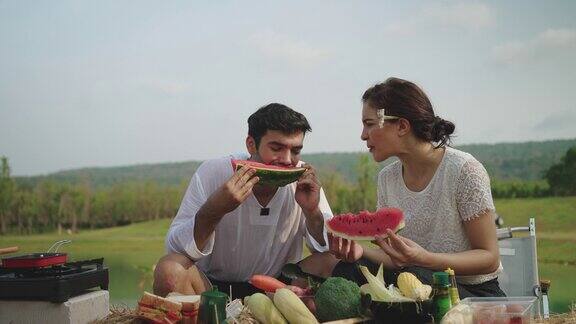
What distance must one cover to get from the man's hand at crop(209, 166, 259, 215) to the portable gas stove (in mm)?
982

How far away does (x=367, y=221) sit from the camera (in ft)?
13.8

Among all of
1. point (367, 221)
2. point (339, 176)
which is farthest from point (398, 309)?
point (339, 176)

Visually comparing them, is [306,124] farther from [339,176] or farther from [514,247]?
[339,176]

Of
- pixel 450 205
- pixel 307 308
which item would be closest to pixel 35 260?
pixel 307 308

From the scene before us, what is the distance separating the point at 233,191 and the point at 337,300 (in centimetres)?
121

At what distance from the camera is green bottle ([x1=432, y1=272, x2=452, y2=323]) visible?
10.5ft

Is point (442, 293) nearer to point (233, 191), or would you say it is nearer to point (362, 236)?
point (362, 236)

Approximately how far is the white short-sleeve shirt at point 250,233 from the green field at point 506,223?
9.18 meters

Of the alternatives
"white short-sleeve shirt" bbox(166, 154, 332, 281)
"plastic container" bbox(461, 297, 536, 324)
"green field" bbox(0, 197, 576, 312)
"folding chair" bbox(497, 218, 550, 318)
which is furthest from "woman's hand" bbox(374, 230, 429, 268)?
"green field" bbox(0, 197, 576, 312)

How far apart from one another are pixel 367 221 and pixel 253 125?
1.35 meters

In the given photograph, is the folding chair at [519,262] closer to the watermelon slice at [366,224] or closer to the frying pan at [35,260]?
the watermelon slice at [366,224]

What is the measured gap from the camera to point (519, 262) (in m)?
5.26

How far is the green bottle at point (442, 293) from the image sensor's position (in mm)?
3186

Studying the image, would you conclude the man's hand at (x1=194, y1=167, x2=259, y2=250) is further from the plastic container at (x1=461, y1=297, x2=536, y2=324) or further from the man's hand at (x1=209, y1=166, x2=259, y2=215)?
the plastic container at (x1=461, y1=297, x2=536, y2=324)
